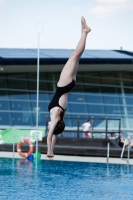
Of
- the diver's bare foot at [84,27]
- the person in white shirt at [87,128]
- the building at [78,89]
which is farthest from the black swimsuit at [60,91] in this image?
the building at [78,89]

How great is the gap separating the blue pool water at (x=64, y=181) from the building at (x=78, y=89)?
15.7m

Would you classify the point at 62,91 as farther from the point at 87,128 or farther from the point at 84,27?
the point at 87,128

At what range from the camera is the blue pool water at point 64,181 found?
1516cm

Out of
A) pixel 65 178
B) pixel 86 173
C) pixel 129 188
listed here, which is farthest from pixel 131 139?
pixel 129 188

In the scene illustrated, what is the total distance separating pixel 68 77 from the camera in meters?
7.73

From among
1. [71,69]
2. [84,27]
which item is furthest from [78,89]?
[71,69]

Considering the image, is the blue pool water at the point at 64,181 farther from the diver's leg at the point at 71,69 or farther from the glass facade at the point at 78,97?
the glass facade at the point at 78,97

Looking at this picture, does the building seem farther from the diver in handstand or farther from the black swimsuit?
the black swimsuit

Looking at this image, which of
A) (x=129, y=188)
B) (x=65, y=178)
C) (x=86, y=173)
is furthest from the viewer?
(x=86, y=173)

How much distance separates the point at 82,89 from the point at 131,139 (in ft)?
41.5

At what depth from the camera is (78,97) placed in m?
43.4

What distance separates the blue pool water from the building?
15660 millimetres

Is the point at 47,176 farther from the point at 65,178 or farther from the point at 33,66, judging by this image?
the point at 33,66

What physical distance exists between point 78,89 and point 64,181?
25427mm
